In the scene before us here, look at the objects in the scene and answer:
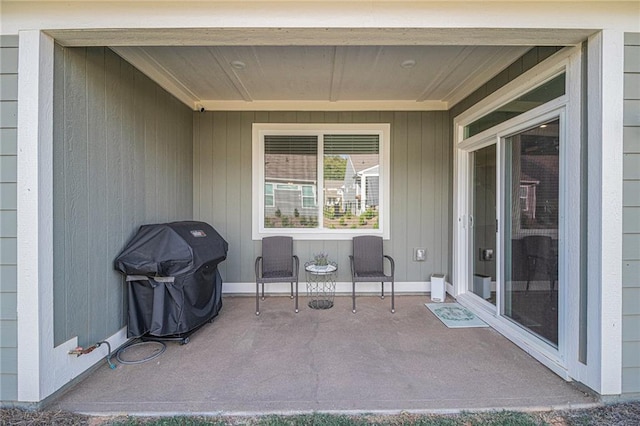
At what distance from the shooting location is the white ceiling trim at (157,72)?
252 centimetres

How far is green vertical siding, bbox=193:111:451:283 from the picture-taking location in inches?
156

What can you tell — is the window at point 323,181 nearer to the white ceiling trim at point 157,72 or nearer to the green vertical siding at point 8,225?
the white ceiling trim at point 157,72

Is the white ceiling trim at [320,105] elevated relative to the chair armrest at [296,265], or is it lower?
elevated

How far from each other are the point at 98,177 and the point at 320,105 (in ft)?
8.92

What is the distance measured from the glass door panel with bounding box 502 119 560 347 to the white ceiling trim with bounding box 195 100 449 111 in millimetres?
1473

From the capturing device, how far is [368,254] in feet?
12.5

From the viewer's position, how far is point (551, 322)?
229cm

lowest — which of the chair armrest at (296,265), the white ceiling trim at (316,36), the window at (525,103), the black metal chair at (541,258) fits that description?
the chair armrest at (296,265)

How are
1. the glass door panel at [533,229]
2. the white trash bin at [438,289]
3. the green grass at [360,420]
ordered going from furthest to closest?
1. the white trash bin at [438,289]
2. the glass door panel at [533,229]
3. the green grass at [360,420]

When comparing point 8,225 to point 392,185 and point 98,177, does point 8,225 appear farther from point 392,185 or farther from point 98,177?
point 392,185

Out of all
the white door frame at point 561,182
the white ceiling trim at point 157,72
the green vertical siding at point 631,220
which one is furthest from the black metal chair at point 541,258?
the white ceiling trim at point 157,72

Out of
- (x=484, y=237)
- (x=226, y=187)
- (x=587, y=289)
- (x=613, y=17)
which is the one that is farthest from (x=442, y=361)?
(x=226, y=187)

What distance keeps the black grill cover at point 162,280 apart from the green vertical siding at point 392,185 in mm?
1292

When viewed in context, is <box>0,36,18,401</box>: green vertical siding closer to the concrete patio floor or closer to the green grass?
the concrete patio floor
